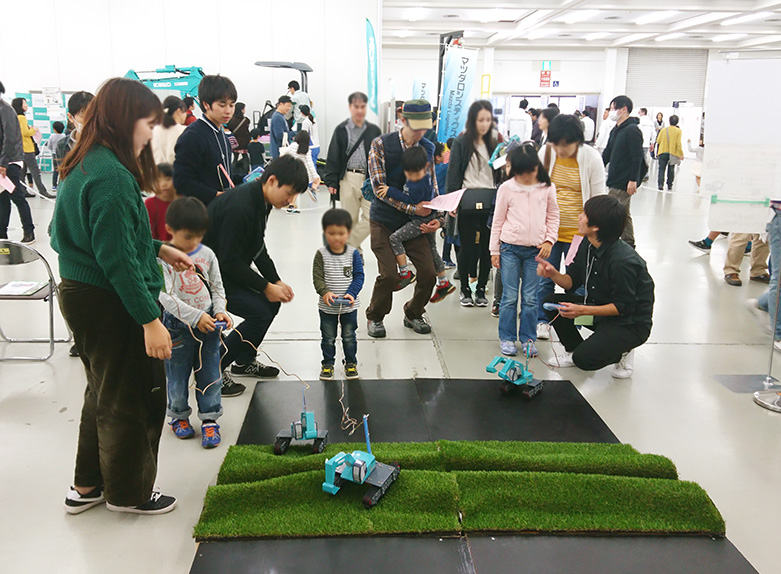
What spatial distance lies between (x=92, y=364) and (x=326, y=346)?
1.51 metres

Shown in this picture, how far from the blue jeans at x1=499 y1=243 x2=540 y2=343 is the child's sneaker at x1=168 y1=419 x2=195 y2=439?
81.1 inches

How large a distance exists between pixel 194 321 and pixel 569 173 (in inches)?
103

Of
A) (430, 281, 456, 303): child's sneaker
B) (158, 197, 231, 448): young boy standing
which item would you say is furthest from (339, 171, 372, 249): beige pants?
(158, 197, 231, 448): young boy standing

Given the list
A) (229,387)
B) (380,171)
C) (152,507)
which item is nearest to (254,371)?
(229,387)

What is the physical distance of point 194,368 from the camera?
9.36ft

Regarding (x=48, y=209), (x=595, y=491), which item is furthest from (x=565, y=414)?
(x=48, y=209)

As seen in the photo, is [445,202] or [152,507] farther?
[445,202]

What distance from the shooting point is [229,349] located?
3.26 metres

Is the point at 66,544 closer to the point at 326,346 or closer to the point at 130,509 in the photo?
the point at 130,509

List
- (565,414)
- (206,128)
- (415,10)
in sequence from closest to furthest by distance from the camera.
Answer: (206,128), (565,414), (415,10)

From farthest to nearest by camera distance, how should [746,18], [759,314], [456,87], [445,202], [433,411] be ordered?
1. [746,18]
2. [456,87]
3. [759,314]
4. [445,202]
5. [433,411]

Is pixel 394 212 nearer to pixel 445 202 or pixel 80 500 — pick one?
pixel 445 202

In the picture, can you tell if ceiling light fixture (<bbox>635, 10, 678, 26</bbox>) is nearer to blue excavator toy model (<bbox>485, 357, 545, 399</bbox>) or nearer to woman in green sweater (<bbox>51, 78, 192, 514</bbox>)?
blue excavator toy model (<bbox>485, 357, 545, 399</bbox>)

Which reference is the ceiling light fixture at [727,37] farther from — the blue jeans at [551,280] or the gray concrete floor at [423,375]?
the blue jeans at [551,280]
